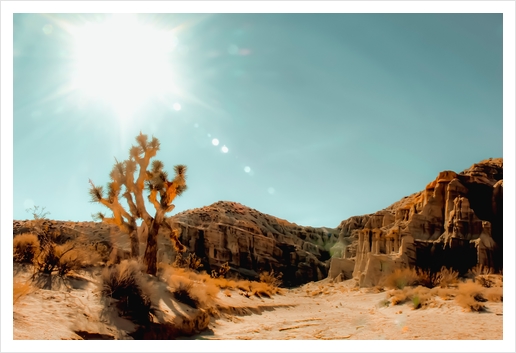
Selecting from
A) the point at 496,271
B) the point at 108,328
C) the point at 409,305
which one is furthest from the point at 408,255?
the point at 108,328

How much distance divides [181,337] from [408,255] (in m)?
31.7

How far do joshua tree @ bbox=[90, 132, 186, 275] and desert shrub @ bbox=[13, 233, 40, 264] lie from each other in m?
3.70

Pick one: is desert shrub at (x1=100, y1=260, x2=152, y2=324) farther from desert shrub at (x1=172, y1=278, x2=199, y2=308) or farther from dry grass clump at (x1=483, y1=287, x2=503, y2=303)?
dry grass clump at (x1=483, y1=287, x2=503, y2=303)

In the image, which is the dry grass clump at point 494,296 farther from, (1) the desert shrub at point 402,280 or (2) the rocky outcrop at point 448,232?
(2) the rocky outcrop at point 448,232

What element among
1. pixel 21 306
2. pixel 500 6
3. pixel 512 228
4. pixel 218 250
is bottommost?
pixel 218 250

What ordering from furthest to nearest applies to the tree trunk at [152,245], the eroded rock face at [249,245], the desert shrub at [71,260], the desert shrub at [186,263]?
1. the eroded rock face at [249,245]
2. the desert shrub at [186,263]
3. the tree trunk at [152,245]
4. the desert shrub at [71,260]

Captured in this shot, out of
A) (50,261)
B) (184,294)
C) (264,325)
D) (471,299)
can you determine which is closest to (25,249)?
(50,261)

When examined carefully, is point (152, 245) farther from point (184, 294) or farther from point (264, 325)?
point (264, 325)

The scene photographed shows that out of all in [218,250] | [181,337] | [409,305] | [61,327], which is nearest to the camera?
[61,327]

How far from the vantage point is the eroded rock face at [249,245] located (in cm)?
6400

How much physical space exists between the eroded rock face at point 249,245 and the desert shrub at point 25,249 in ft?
160

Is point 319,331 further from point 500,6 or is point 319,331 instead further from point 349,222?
point 349,222

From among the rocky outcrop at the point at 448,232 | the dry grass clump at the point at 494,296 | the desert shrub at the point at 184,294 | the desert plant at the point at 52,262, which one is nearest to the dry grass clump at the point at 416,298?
the dry grass clump at the point at 494,296

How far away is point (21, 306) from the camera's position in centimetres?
A: 874
